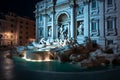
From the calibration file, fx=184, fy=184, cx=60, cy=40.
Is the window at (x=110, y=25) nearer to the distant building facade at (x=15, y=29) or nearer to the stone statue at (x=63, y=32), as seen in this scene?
the stone statue at (x=63, y=32)

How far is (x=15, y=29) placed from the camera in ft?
229

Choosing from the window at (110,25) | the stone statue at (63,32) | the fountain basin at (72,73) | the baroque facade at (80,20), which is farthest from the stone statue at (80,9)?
the fountain basin at (72,73)

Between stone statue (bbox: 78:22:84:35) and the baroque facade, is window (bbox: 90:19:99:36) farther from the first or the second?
stone statue (bbox: 78:22:84:35)

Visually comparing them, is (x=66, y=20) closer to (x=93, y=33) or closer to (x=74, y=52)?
(x=93, y=33)

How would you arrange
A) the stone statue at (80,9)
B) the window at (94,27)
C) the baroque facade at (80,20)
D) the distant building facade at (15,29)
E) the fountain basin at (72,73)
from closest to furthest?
the fountain basin at (72,73) < the baroque facade at (80,20) < the window at (94,27) < the stone statue at (80,9) < the distant building facade at (15,29)

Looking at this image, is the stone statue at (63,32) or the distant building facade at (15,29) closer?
the stone statue at (63,32)

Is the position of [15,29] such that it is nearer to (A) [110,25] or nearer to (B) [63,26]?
(B) [63,26]

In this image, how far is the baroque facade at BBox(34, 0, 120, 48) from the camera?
2596cm

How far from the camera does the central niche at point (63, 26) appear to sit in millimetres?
35188

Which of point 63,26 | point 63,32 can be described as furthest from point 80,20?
point 63,26

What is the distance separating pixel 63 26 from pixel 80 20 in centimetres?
A: 544

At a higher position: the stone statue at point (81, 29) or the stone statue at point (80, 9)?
the stone statue at point (80, 9)

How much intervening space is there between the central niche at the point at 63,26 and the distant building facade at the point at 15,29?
32168 millimetres

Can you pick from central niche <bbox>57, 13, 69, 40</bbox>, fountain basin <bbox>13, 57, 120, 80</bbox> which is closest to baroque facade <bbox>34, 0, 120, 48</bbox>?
central niche <bbox>57, 13, 69, 40</bbox>
